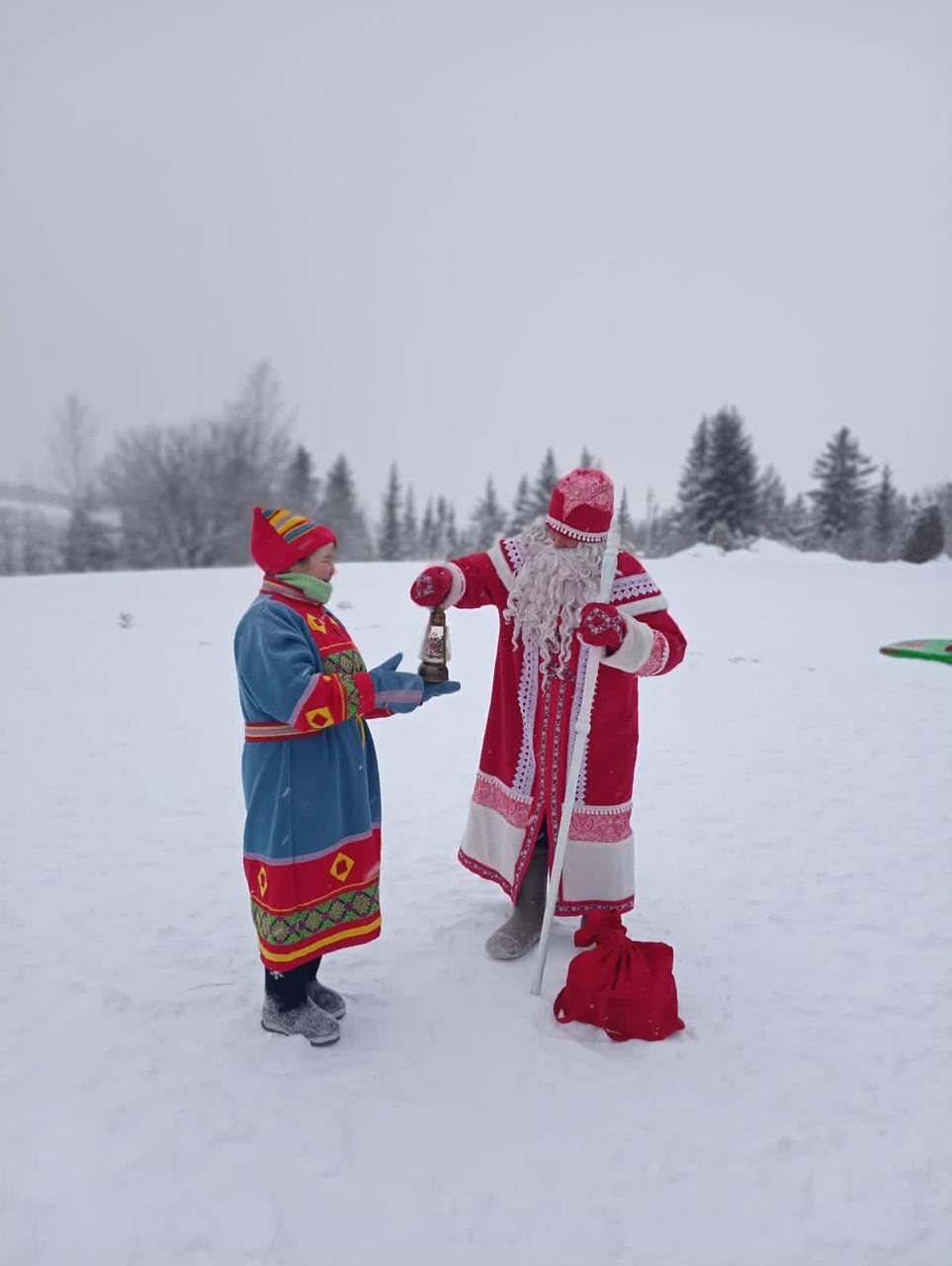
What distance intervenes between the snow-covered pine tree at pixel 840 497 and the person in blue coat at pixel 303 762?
3783cm

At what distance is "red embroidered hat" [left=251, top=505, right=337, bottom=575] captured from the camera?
2.52 m

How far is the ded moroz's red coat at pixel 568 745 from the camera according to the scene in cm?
311

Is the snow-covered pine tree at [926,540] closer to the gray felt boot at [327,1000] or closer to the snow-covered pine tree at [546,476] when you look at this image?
the snow-covered pine tree at [546,476]

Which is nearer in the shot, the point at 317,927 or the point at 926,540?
the point at 317,927

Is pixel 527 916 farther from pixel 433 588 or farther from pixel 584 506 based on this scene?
pixel 584 506

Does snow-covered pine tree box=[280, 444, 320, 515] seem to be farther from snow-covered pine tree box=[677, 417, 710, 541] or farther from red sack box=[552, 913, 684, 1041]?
red sack box=[552, 913, 684, 1041]

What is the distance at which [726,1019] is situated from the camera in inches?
116

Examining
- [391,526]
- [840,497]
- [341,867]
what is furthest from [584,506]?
[391,526]

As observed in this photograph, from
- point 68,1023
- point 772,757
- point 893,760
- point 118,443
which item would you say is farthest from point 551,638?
point 118,443

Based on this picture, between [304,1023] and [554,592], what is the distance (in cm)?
173

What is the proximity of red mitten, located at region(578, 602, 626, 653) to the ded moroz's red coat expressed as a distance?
0.23 m

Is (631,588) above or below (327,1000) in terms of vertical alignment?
above

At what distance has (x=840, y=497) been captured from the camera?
1432 inches

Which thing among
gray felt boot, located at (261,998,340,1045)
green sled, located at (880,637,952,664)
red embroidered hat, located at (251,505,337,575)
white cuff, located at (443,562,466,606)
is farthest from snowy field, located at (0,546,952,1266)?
green sled, located at (880,637,952,664)
